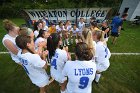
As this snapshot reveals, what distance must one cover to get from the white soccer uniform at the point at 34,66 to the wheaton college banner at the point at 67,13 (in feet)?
42.1

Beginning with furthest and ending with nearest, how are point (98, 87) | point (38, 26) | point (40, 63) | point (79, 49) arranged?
point (38, 26) < point (98, 87) < point (40, 63) < point (79, 49)

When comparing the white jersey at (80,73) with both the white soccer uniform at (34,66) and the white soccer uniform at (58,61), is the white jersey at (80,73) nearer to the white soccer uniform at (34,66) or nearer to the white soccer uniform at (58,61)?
the white soccer uniform at (58,61)

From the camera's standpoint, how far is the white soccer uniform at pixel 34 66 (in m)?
4.59

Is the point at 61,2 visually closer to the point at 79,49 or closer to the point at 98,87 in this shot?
the point at 98,87

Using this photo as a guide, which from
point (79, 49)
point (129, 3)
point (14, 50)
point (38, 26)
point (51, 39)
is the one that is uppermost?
point (79, 49)

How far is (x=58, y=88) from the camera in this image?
284 inches

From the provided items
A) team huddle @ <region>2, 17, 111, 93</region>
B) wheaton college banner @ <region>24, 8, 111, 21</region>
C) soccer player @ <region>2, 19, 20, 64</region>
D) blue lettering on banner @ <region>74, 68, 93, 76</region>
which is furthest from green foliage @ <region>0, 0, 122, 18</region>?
blue lettering on banner @ <region>74, 68, 93, 76</region>

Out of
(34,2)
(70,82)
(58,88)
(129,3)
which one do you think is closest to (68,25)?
(58,88)

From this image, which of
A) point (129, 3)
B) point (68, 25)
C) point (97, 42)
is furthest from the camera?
point (129, 3)

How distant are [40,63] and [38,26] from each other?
5.57m

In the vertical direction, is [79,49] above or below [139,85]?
above

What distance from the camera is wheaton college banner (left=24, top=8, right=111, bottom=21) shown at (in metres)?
17.3

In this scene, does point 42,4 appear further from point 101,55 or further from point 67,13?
point 101,55

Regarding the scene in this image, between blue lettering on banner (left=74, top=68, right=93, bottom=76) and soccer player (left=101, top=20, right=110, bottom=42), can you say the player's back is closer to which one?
blue lettering on banner (left=74, top=68, right=93, bottom=76)
